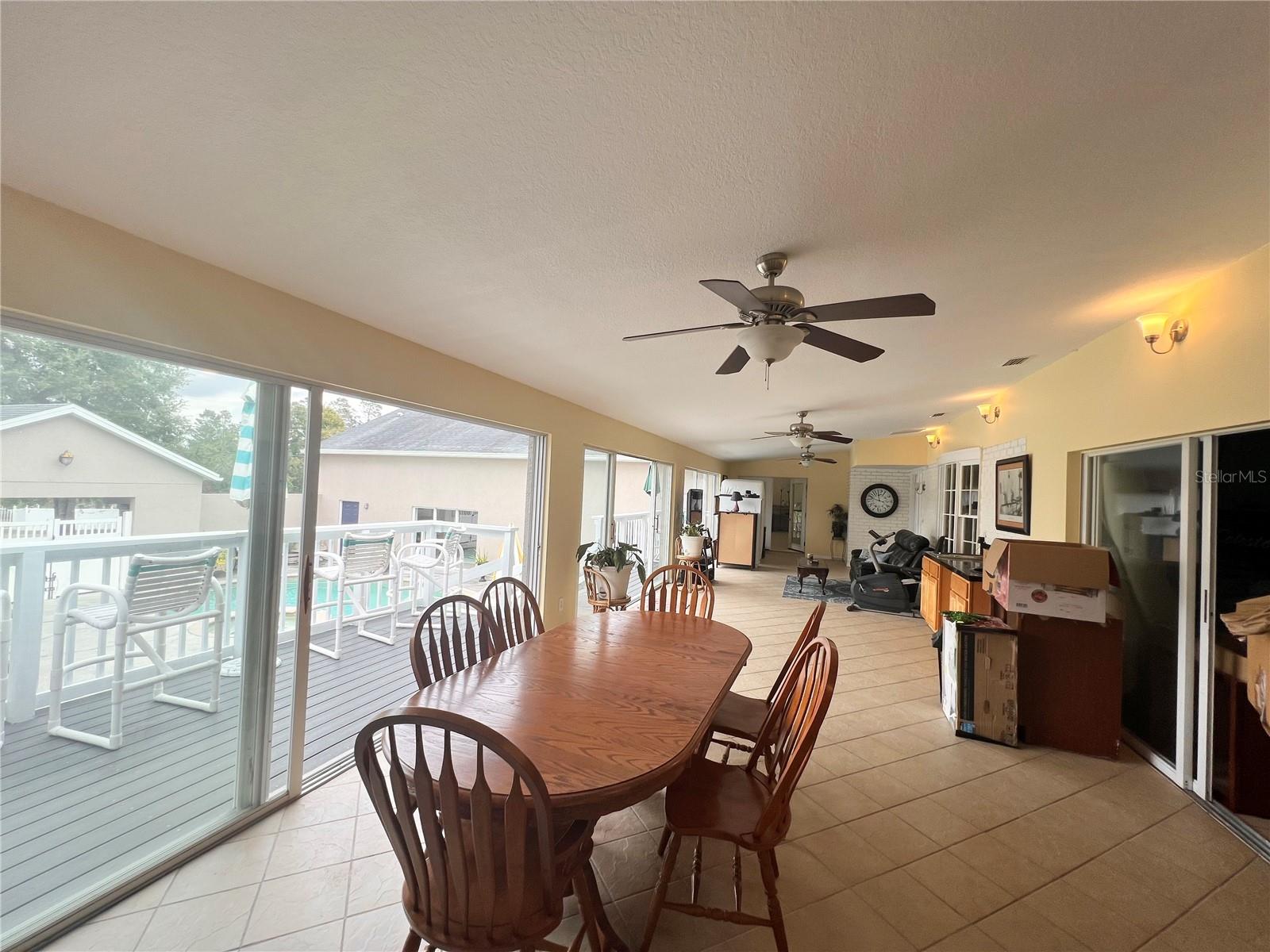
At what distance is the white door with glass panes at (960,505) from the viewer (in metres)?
5.68

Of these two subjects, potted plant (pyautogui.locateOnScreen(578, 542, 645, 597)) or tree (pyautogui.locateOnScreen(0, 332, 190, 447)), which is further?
potted plant (pyautogui.locateOnScreen(578, 542, 645, 597))

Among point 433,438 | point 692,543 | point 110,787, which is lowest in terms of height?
point 110,787

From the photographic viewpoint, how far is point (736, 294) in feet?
5.13

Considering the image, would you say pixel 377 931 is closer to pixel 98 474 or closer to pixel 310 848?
pixel 310 848

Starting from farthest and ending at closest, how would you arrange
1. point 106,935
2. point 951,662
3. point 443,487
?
point 443,487
point 951,662
point 106,935

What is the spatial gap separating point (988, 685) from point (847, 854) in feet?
5.24

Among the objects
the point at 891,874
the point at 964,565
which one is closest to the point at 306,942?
the point at 891,874

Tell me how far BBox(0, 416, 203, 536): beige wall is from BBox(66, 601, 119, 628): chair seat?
10.7 inches

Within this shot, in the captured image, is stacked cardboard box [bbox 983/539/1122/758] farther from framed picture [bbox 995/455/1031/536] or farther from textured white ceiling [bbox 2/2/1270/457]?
textured white ceiling [bbox 2/2/1270/457]

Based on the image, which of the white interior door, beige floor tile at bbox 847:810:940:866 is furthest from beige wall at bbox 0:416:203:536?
the white interior door

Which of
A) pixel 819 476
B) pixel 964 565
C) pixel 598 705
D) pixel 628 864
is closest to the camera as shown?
pixel 598 705

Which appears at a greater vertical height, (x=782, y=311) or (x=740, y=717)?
(x=782, y=311)

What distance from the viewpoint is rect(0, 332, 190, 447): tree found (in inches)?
58.3

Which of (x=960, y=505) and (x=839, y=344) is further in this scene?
(x=960, y=505)
